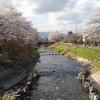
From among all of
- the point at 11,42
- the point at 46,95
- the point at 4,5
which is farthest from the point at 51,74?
the point at 4,5

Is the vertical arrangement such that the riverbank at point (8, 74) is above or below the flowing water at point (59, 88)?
above

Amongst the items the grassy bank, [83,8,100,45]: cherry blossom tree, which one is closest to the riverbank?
the grassy bank

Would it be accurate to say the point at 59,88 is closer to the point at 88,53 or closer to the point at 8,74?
the point at 8,74

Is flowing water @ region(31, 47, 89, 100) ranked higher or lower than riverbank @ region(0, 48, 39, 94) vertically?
lower

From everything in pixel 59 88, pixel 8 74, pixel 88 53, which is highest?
pixel 88 53

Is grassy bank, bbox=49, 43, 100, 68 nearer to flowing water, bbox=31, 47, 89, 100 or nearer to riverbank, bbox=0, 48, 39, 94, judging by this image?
flowing water, bbox=31, 47, 89, 100

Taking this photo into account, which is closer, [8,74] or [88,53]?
[8,74]

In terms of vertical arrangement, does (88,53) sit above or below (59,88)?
above

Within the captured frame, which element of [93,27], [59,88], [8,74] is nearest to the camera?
[59,88]

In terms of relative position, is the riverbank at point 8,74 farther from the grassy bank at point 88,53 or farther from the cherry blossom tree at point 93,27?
the cherry blossom tree at point 93,27

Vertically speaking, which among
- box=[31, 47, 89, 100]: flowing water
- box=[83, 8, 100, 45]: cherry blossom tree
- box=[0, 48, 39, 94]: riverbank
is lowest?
box=[31, 47, 89, 100]: flowing water

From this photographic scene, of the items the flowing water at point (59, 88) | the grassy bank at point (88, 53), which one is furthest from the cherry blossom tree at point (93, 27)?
the flowing water at point (59, 88)

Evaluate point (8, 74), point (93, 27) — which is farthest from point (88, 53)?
point (8, 74)

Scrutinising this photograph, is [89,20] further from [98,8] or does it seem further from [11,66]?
[11,66]
